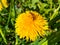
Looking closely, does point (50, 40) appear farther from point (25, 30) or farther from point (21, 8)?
point (21, 8)

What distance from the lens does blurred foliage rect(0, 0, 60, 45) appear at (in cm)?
115

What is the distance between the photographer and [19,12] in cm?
146

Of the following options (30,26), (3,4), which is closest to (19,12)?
(3,4)

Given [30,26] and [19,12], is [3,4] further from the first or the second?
[30,26]

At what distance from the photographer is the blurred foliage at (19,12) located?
1154 mm

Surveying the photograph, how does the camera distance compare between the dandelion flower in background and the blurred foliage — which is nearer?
the dandelion flower in background

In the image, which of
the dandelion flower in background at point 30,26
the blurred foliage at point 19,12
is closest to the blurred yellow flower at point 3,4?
the blurred foliage at point 19,12

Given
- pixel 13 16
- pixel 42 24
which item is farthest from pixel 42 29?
pixel 13 16

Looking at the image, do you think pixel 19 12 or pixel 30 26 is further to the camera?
pixel 19 12

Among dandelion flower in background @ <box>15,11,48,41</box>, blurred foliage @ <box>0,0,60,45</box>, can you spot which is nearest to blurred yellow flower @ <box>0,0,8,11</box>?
blurred foliage @ <box>0,0,60,45</box>

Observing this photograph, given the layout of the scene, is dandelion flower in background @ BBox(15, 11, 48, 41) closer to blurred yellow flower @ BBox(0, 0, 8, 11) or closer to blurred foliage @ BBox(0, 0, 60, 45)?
blurred foliage @ BBox(0, 0, 60, 45)

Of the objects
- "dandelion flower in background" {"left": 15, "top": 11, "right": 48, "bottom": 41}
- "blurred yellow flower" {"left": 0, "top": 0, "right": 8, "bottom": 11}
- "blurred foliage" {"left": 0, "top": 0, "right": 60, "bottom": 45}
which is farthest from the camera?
"blurred yellow flower" {"left": 0, "top": 0, "right": 8, "bottom": 11}

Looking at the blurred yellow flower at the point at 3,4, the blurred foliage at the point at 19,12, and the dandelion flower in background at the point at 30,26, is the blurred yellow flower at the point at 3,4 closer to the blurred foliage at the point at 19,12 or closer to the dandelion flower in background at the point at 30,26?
the blurred foliage at the point at 19,12

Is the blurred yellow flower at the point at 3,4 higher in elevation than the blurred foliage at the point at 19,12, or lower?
higher
